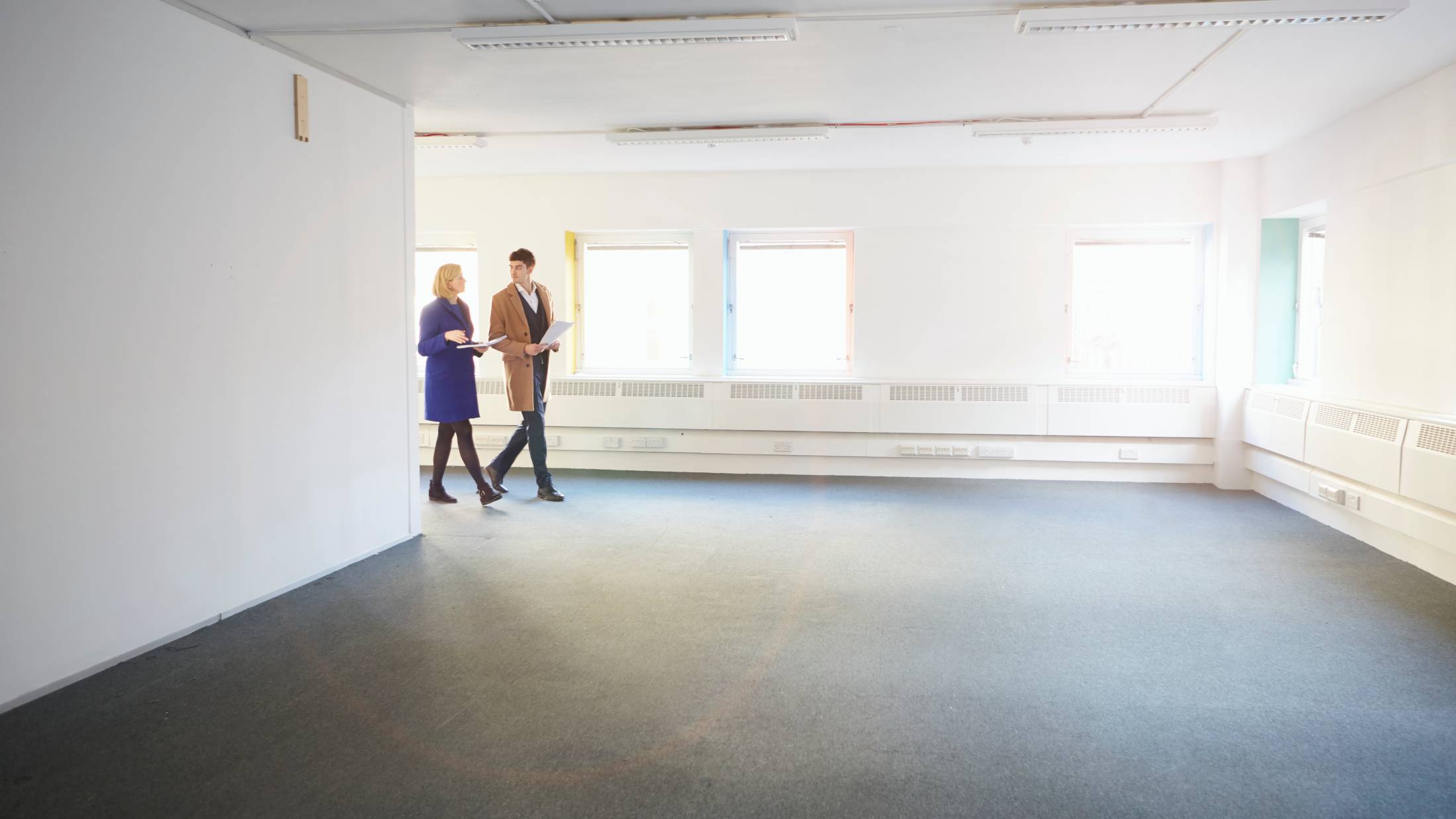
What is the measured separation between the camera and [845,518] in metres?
5.40

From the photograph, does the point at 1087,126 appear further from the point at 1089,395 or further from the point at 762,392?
the point at 762,392

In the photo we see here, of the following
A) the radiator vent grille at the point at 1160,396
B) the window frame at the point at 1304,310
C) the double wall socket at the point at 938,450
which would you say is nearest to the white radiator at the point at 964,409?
the double wall socket at the point at 938,450

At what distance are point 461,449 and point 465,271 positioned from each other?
99.8 inches

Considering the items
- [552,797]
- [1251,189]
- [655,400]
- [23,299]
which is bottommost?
[552,797]

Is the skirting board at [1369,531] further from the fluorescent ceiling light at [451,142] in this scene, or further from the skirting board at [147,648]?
the fluorescent ceiling light at [451,142]

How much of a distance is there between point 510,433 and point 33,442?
471 centimetres

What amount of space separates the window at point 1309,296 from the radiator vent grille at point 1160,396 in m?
0.74

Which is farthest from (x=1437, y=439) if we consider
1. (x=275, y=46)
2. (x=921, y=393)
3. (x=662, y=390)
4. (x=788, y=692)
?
(x=275, y=46)

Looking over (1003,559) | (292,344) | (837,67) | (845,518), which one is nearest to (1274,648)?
(1003,559)

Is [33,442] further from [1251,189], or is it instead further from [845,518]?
[1251,189]

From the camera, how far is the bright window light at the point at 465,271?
7465 millimetres

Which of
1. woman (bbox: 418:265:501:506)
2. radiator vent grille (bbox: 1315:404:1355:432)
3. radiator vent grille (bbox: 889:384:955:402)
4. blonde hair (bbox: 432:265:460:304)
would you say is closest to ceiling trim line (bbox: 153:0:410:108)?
blonde hair (bbox: 432:265:460:304)

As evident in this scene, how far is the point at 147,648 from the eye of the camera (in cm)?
308

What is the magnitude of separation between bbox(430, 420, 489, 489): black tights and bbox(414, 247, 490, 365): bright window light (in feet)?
5.91
